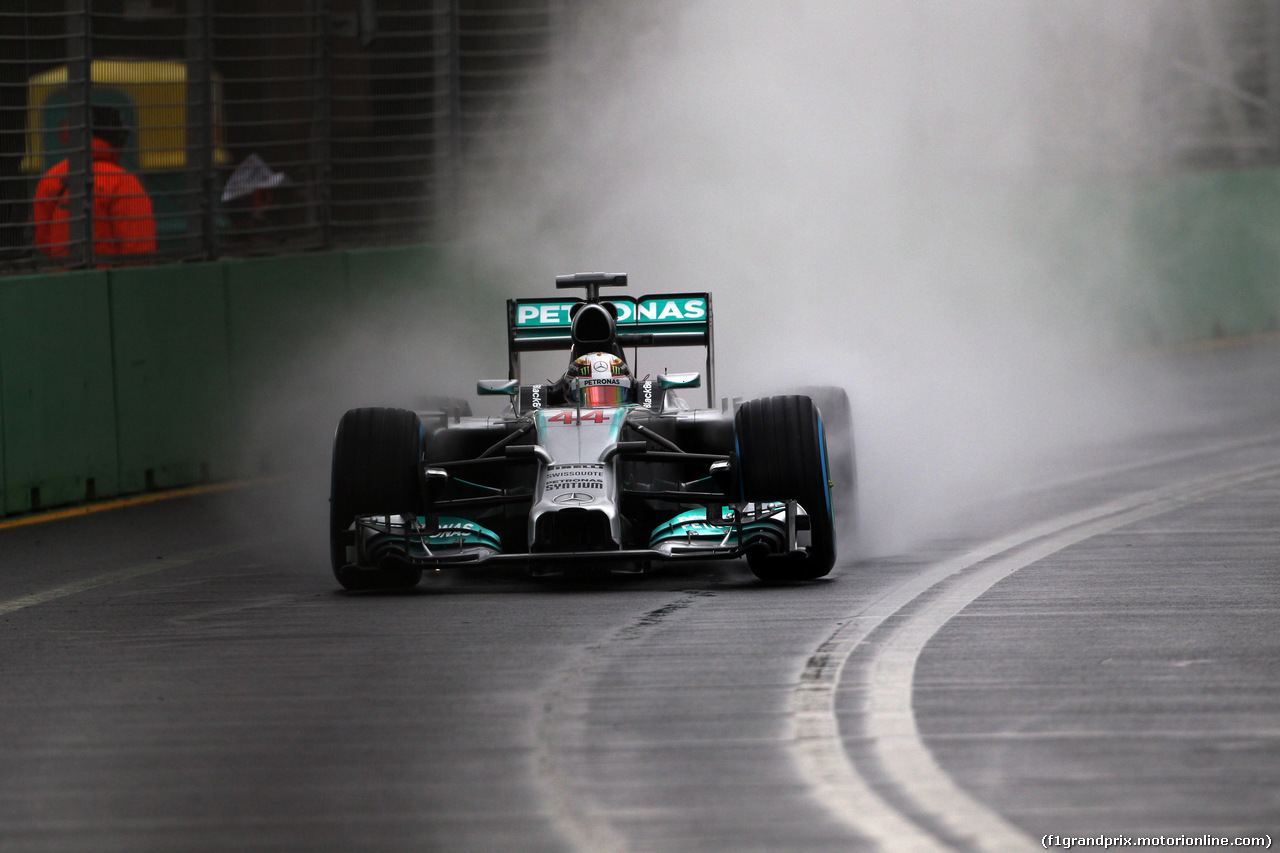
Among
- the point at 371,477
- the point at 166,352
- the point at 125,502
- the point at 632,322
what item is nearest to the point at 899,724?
the point at 371,477

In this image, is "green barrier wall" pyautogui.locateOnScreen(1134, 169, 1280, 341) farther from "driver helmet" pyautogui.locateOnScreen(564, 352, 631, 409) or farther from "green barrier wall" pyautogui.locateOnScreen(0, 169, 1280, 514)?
"driver helmet" pyautogui.locateOnScreen(564, 352, 631, 409)

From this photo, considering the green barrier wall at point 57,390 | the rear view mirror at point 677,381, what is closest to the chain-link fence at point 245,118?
the green barrier wall at point 57,390

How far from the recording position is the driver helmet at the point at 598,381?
Answer: 11.4 meters

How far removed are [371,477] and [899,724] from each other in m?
4.02

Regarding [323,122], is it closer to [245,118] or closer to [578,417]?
[245,118]

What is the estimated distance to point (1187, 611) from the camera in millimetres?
8984

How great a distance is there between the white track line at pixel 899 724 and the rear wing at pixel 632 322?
2.11 meters

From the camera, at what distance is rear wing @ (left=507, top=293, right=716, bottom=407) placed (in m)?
12.3

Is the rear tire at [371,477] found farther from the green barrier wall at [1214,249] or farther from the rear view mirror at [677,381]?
the green barrier wall at [1214,249]

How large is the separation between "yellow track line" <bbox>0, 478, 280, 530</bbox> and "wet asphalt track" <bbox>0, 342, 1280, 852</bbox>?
1.77 metres

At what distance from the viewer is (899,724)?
6.80 metres

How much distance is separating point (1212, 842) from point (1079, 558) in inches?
224

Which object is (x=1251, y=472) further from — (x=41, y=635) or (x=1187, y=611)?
(x=41, y=635)

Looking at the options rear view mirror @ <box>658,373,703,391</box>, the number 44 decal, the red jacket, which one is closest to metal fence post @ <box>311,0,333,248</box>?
the red jacket
